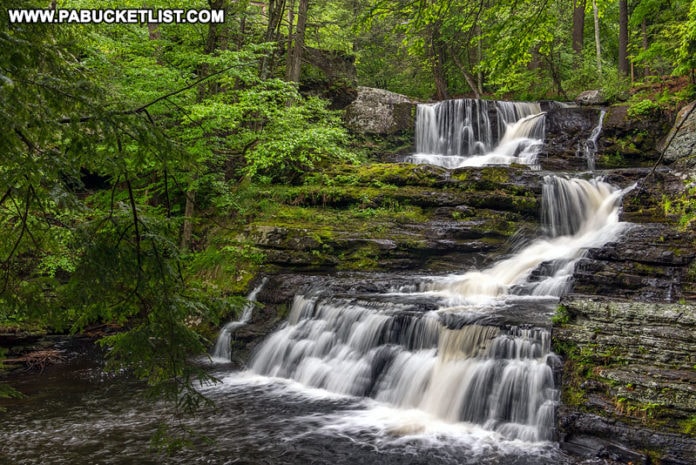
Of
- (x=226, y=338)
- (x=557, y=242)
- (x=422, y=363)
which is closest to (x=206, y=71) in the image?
(x=226, y=338)

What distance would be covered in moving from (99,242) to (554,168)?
15699 mm

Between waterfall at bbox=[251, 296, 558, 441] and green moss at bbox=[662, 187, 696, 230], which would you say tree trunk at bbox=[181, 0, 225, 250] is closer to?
waterfall at bbox=[251, 296, 558, 441]

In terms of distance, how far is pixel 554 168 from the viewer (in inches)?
639

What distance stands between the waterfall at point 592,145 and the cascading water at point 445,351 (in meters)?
5.40

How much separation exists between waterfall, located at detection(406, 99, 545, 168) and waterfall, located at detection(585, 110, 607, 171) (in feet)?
4.98

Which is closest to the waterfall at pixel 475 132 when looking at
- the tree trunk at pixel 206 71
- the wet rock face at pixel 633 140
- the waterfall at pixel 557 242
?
the wet rock face at pixel 633 140

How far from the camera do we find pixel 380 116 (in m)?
20.3

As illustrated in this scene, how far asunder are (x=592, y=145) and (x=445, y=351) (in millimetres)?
12417

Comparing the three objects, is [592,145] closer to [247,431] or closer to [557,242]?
[557,242]

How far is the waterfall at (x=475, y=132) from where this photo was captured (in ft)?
58.7

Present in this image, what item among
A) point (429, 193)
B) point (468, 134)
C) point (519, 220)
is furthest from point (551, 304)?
point (468, 134)

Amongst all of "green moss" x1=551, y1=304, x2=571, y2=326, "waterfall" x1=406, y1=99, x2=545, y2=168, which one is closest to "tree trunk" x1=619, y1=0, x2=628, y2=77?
"waterfall" x1=406, y1=99, x2=545, y2=168

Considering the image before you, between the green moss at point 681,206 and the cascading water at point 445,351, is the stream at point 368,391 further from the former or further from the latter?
the green moss at point 681,206

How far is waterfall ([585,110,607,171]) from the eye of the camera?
1638 cm
